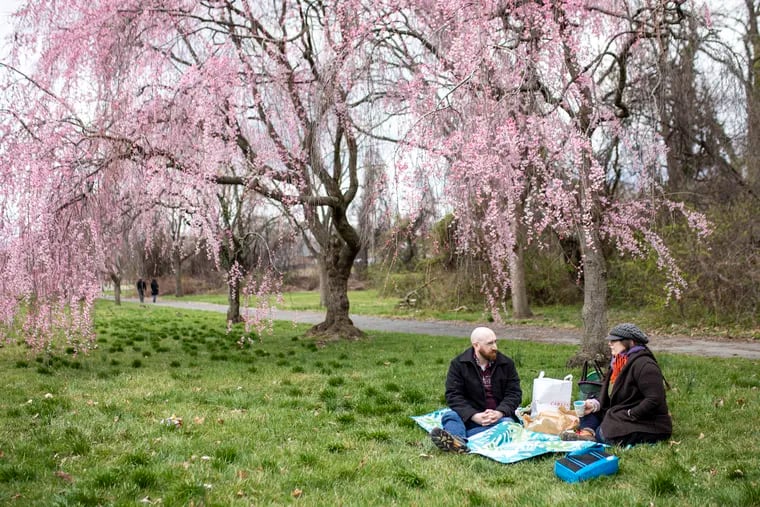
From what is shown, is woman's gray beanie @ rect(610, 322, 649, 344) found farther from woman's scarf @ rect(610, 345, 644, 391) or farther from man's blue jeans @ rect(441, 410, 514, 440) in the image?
man's blue jeans @ rect(441, 410, 514, 440)

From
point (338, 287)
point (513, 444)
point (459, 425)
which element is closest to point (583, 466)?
point (513, 444)

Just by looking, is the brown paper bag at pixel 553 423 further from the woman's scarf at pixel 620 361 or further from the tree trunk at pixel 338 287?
the tree trunk at pixel 338 287

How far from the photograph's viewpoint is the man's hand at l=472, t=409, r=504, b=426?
16.0 feet

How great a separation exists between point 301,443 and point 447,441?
3.76 ft

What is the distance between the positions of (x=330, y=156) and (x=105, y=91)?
15.9 feet

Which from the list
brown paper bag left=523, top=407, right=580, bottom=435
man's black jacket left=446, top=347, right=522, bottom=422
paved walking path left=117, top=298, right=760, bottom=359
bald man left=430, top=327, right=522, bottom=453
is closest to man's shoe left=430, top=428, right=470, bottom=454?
bald man left=430, top=327, right=522, bottom=453

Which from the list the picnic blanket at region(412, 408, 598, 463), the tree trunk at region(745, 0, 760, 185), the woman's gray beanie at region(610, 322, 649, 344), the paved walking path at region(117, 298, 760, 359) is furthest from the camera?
the tree trunk at region(745, 0, 760, 185)

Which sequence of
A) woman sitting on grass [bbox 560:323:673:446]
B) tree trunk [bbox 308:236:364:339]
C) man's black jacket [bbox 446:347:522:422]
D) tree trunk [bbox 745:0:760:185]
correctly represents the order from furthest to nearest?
tree trunk [bbox 308:236:364:339], tree trunk [bbox 745:0:760:185], man's black jacket [bbox 446:347:522:422], woman sitting on grass [bbox 560:323:673:446]

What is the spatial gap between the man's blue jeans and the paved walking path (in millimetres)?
6189

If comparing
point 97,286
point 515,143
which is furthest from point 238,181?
point 515,143

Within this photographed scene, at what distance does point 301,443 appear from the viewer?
188 inches

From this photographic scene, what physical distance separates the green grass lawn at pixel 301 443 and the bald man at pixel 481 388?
403 millimetres

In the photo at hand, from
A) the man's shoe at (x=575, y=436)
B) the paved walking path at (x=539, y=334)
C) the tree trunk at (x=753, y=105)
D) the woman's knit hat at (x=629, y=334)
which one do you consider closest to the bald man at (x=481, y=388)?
the man's shoe at (x=575, y=436)

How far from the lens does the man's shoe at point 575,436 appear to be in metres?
4.61
